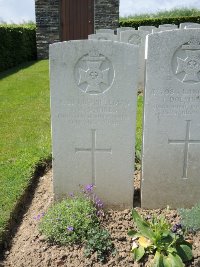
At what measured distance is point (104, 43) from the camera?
130 inches

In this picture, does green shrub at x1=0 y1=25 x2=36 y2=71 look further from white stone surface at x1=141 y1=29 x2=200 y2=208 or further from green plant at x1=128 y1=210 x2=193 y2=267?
green plant at x1=128 y1=210 x2=193 y2=267

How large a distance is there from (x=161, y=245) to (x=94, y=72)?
1649 mm

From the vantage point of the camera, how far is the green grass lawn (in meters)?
4.20

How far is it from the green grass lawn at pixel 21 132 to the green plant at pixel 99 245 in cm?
87

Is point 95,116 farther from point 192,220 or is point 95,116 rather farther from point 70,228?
point 192,220

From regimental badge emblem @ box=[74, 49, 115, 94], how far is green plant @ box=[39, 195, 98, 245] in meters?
1.14

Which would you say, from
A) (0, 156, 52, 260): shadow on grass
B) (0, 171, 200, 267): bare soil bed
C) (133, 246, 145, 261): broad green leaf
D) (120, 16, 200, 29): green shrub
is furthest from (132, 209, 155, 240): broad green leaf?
(120, 16, 200, 29): green shrub

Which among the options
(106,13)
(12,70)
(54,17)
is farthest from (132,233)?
(54,17)

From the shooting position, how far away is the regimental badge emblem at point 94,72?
3.37 meters

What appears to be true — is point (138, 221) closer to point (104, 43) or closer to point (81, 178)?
point (81, 178)

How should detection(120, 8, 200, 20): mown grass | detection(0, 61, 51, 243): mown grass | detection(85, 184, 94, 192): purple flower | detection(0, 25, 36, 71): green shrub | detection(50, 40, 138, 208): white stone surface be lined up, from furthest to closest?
detection(120, 8, 200, 20): mown grass < detection(0, 25, 36, 71): green shrub < detection(0, 61, 51, 243): mown grass < detection(85, 184, 94, 192): purple flower < detection(50, 40, 138, 208): white stone surface

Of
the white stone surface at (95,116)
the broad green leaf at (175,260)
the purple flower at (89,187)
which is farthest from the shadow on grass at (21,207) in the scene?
the broad green leaf at (175,260)

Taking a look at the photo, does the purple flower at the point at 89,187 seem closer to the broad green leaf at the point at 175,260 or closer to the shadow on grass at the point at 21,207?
the shadow on grass at the point at 21,207

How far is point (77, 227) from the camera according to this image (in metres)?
3.26
